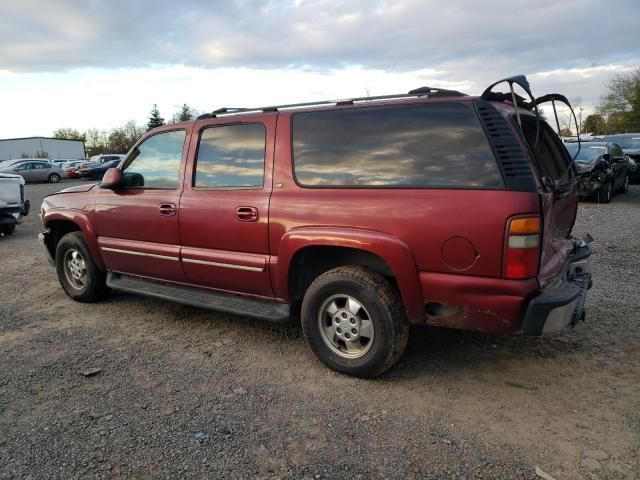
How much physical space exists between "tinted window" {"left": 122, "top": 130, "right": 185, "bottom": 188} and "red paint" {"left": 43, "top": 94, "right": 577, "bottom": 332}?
0.10m

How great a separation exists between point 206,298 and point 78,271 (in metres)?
2.01

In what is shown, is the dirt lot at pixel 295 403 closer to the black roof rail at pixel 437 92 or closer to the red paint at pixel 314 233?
the red paint at pixel 314 233

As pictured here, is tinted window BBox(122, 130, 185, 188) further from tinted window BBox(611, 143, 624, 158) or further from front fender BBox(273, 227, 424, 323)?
tinted window BBox(611, 143, 624, 158)

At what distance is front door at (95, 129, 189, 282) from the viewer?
4363mm

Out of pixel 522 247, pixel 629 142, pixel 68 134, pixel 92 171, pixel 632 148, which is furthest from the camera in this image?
pixel 68 134

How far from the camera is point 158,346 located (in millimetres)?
4172

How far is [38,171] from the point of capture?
28.5 meters

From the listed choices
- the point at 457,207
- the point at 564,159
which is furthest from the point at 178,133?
the point at 564,159

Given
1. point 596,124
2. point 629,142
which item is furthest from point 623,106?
point 629,142

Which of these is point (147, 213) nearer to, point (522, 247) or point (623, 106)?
point (522, 247)

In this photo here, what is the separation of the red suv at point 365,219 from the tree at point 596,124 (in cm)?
4837

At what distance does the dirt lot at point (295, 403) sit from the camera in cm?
259

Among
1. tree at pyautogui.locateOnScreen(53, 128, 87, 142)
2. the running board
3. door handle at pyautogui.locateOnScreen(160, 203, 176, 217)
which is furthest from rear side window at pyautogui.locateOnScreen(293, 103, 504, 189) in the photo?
tree at pyautogui.locateOnScreen(53, 128, 87, 142)

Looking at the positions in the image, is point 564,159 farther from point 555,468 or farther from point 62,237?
point 62,237
